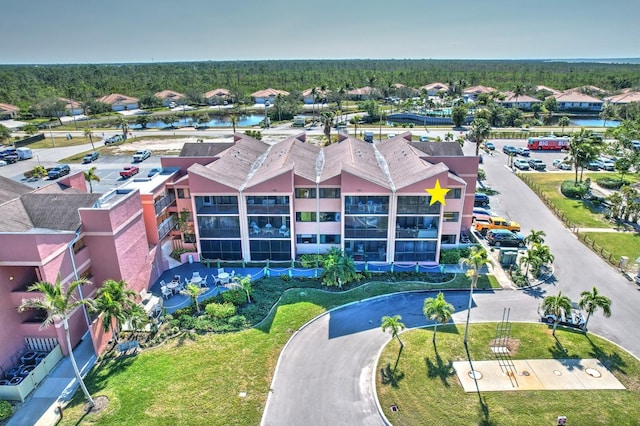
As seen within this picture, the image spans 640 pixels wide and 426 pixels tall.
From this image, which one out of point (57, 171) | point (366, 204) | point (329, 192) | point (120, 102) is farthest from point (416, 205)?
point (120, 102)

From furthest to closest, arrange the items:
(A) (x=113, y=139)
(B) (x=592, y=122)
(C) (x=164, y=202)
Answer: (B) (x=592, y=122) → (A) (x=113, y=139) → (C) (x=164, y=202)

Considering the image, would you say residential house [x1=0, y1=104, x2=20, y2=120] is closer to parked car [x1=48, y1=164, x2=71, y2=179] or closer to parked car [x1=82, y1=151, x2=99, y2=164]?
parked car [x1=82, y1=151, x2=99, y2=164]

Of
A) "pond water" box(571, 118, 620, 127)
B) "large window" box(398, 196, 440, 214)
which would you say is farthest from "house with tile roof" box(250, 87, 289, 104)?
"large window" box(398, 196, 440, 214)

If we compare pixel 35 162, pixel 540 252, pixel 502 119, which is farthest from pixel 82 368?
pixel 502 119

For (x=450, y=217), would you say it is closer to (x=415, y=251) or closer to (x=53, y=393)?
(x=415, y=251)

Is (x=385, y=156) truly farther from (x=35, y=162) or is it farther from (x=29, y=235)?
(x=35, y=162)

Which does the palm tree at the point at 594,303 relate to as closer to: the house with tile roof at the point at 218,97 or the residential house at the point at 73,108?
the house with tile roof at the point at 218,97
